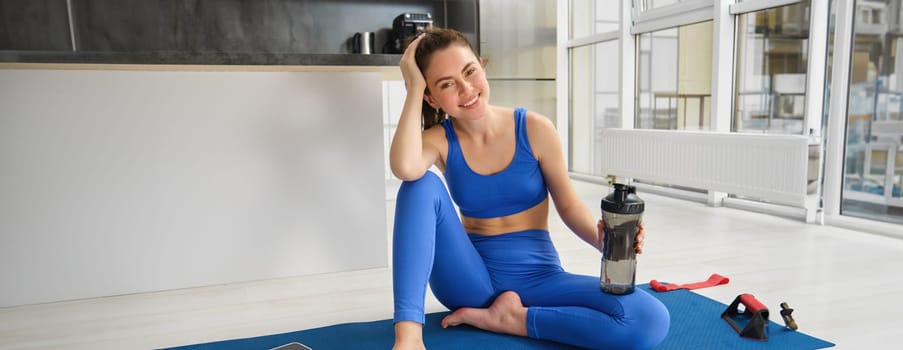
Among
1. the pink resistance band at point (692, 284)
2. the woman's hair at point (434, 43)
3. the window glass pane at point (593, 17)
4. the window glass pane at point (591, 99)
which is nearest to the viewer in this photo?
the woman's hair at point (434, 43)

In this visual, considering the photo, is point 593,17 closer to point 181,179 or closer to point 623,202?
point 181,179

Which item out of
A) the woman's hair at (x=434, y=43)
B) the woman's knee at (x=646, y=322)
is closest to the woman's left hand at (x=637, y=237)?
the woman's knee at (x=646, y=322)

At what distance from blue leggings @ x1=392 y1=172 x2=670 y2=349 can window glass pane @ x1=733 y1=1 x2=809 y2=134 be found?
2.57 metres

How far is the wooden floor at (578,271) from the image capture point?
1673mm

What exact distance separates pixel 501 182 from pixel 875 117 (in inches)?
100

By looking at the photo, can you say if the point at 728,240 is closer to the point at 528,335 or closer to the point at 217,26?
the point at 528,335

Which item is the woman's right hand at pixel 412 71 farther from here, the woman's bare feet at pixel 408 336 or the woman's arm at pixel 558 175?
the woman's bare feet at pixel 408 336

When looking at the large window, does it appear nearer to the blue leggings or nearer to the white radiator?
the white radiator

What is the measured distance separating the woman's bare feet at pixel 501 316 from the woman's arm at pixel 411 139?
382mm

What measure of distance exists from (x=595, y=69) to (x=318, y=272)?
371 cm

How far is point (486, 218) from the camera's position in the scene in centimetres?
153

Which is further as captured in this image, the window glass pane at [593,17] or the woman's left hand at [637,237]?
the window glass pane at [593,17]

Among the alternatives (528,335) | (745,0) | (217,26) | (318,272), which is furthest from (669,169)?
(217,26)

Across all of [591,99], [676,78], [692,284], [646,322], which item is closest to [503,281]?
[646,322]
